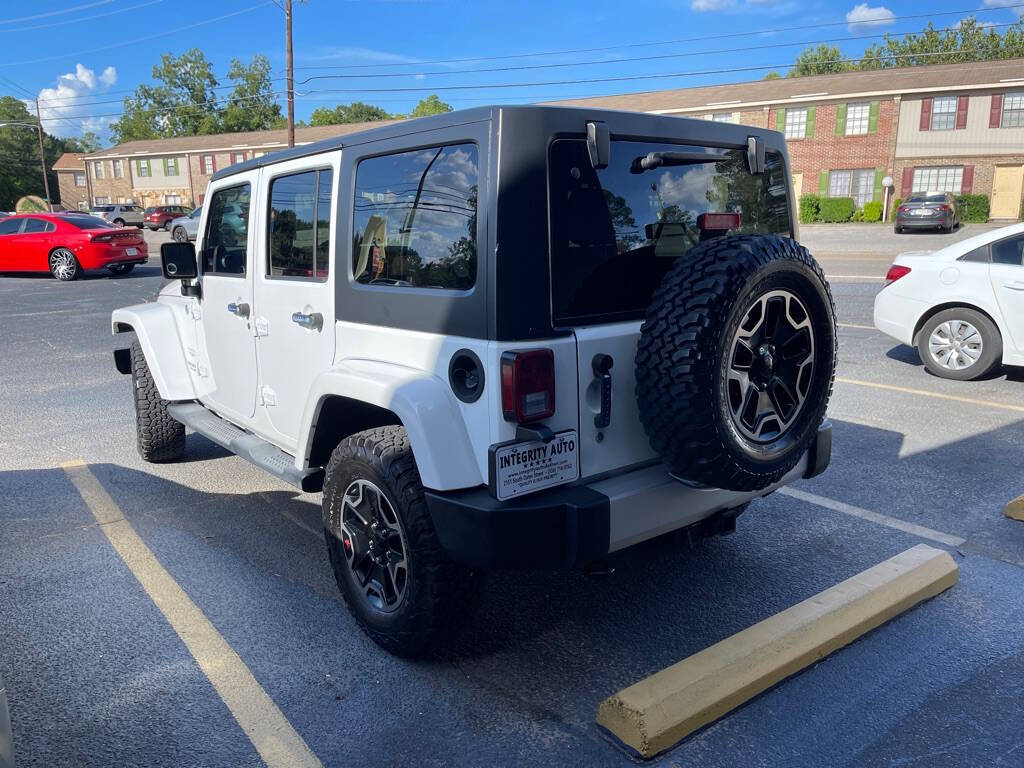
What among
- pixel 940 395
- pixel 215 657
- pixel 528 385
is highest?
pixel 528 385

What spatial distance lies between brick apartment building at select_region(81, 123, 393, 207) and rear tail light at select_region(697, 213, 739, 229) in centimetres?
5156

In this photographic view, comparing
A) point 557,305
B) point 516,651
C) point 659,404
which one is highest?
point 557,305

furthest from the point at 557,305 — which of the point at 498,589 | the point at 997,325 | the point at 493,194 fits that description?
the point at 997,325

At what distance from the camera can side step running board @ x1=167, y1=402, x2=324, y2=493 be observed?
3.62 meters

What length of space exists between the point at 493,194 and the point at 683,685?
5.82 feet

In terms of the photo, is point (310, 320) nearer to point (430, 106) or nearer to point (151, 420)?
Answer: point (151, 420)

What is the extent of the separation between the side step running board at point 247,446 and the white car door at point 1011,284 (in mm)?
6460

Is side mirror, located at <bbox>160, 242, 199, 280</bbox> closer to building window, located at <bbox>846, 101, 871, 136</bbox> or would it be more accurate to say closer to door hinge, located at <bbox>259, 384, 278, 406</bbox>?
door hinge, located at <bbox>259, 384, 278, 406</bbox>

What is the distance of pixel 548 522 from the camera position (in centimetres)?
267

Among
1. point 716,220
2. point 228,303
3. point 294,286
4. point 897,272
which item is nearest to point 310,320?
point 294,286

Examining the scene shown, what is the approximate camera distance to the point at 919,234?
28281 millimetres

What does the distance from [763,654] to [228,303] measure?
3214mm

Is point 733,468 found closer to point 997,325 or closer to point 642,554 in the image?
point 642,554

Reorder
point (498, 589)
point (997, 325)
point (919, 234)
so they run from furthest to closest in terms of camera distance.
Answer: point (919, 234), point (997, 325), point (498, 589)
